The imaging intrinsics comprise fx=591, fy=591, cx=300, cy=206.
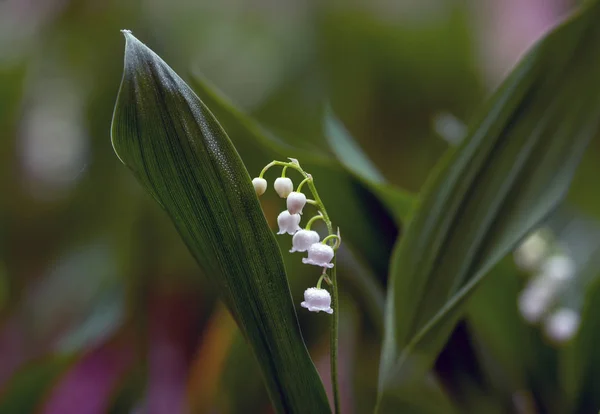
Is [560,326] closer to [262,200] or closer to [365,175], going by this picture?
[365,175]

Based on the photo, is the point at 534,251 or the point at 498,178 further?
the point at 534,251

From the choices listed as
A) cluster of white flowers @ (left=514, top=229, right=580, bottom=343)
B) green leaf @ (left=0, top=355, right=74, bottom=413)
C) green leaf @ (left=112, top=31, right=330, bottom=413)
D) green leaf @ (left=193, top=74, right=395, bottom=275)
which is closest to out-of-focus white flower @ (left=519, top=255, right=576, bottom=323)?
cluster of white flowers @ (left=514, top=229, right=580, bottom=343)

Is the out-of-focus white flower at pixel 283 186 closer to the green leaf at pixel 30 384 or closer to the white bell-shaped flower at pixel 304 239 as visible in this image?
the white bell-shaped flower at pixel 304 239

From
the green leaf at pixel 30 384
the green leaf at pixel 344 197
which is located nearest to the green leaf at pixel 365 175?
the green leaf at pixel 344 197

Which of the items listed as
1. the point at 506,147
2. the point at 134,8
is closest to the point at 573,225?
the point at 506,147

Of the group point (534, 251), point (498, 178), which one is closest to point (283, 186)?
point (498, 178)

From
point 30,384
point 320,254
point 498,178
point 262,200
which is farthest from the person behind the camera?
point 262,200

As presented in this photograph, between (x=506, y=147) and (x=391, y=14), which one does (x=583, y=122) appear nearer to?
(x=506, y=147)
